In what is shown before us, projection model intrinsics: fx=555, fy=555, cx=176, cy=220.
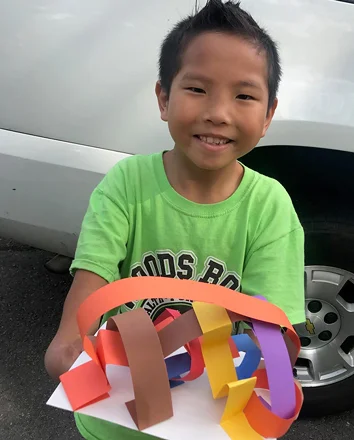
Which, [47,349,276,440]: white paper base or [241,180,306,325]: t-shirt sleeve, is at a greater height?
[241,180,306,325]: t-shirt sleeve

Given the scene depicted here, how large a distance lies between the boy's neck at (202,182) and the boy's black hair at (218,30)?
0.57 feet

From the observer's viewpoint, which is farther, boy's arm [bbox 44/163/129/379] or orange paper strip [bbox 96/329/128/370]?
boy's arm [bbox 44/163/129/379]

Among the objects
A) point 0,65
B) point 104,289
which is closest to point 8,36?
point 0,65

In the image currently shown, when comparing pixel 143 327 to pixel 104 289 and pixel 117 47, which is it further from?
pixel 117 47

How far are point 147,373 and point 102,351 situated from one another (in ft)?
0.30

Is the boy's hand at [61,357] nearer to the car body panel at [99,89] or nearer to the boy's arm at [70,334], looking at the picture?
the boy's arm at [70,334]

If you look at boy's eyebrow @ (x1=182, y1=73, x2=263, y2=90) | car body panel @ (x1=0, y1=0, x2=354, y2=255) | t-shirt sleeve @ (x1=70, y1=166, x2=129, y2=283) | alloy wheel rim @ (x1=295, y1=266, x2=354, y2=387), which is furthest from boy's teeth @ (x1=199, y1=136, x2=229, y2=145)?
alloy wheel rim @ (x1=295, y1=266, x2=354, y2=387)

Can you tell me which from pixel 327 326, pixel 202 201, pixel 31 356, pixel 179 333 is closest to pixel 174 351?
pixel 179 333

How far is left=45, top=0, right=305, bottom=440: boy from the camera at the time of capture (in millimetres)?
1149

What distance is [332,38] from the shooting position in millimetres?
1810

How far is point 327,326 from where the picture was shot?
2.29 metres

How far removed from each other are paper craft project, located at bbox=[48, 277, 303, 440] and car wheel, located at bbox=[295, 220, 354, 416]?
1.27 m

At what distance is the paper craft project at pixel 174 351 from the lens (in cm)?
89

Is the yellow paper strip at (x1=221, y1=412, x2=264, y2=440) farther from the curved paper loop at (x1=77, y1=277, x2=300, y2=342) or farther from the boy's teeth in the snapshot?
the boy's teeth
